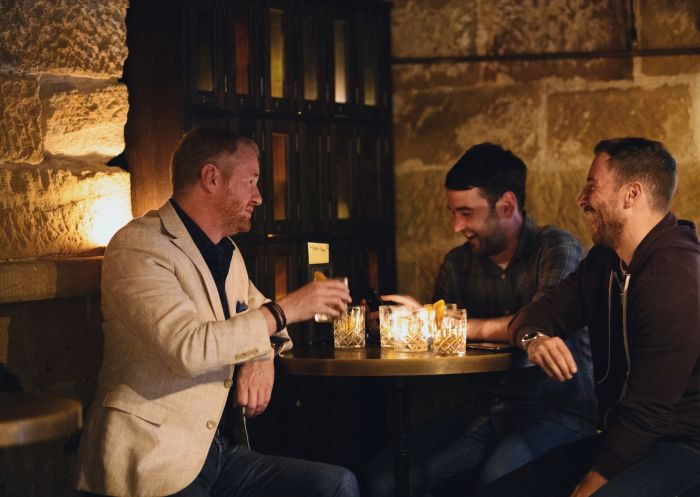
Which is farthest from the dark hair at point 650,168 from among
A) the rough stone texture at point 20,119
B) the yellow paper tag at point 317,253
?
the rough stone texture at point 20,119

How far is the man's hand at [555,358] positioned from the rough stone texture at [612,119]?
154 centimetres

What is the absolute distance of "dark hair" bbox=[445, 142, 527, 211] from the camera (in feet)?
13.2

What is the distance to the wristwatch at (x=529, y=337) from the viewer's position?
3395 mm

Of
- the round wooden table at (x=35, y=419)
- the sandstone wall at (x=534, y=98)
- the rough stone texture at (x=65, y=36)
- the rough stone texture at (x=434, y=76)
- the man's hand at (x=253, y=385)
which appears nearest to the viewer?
the round wooden table at (x=35, y=419)

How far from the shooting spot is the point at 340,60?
4.54 meters

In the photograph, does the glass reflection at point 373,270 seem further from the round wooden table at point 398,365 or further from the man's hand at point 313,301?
the man's hand at point 313,301

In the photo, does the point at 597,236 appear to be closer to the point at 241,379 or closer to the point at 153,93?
the point at 241,379

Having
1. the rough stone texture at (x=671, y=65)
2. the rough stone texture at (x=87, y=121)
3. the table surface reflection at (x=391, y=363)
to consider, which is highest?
the rough stone texture at (x=671, y=65)

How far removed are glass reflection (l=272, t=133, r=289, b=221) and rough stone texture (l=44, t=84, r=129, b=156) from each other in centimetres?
72

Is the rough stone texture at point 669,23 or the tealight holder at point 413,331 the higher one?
the rough stone texture at point 669,23

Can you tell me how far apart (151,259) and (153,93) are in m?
1.02

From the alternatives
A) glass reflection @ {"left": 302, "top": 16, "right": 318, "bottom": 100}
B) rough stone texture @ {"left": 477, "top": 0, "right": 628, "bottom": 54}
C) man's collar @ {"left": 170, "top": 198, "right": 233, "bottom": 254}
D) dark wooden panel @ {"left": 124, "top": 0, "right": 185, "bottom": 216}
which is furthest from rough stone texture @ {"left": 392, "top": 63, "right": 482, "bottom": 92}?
man's collar @ {"left": 170, "top": 198, "right": 233, "bottom": 254}

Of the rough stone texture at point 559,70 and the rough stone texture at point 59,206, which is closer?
the rough stone texture at point 59,206

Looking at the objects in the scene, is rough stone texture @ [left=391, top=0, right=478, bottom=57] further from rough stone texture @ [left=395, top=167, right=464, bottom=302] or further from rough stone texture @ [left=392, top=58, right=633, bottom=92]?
rough stone texture @ [left=395, top=167, right=464, bottom=302]
